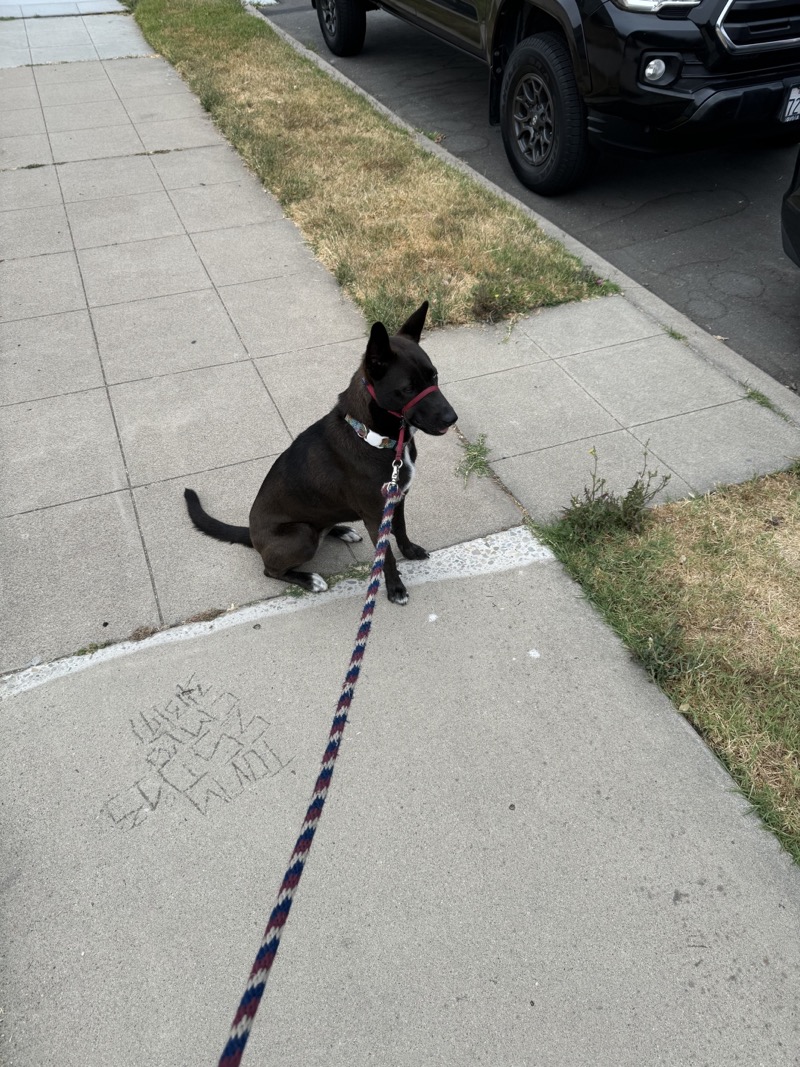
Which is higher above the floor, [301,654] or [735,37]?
[735,37]

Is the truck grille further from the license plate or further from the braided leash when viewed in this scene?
the braided leash

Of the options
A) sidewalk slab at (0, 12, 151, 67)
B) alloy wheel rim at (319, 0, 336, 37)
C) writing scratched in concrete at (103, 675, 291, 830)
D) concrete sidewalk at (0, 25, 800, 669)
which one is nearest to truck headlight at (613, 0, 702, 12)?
concrete sidewalk at (0, 25, 800, 669)

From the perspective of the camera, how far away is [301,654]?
3.10m

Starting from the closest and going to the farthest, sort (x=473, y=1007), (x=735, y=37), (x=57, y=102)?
(x=473, y=1007)
(x=735, y=37)
(x=57, y=102)

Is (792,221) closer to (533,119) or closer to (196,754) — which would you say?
(533,119)

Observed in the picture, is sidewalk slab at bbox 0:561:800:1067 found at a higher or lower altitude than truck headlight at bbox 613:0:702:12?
lower

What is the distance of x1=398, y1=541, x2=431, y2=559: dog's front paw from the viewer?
3.45m

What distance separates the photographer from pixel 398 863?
242cm

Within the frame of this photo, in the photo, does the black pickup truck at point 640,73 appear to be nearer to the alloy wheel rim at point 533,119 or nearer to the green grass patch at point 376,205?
the alloy wheel rim at point 533,119

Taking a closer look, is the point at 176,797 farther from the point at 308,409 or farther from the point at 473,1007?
the point at 308,409

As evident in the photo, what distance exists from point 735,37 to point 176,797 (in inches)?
215

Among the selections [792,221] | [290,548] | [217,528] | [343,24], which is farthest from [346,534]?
[343,24]

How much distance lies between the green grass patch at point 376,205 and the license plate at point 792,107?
1.64 m

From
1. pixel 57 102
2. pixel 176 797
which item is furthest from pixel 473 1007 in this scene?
pixel 57 102
